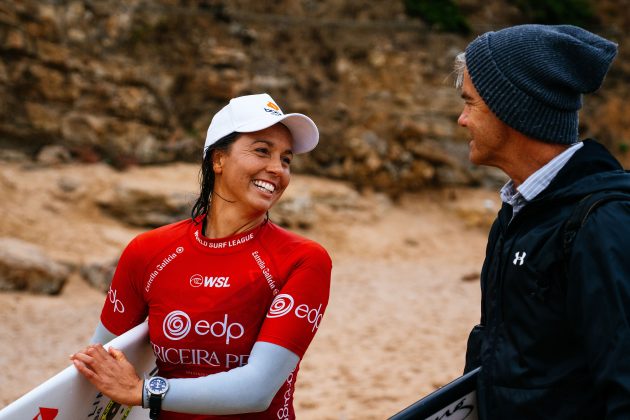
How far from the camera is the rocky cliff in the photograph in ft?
42.6

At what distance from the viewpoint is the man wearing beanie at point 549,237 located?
→ 55.3 inches

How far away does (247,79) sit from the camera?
15055mm

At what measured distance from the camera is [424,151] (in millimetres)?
15391

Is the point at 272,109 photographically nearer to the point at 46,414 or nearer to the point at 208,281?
the point at 208,281

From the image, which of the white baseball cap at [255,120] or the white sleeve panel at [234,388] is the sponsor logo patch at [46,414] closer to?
the white sleeve panel at [234,388]

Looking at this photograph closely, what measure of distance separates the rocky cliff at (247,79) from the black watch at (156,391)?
460 inches

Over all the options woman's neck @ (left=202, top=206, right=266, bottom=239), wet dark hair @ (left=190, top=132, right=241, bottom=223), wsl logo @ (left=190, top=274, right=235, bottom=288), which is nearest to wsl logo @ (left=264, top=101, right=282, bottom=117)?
wet dark hair @ (left=190, top=132, right=241, bottom=223)

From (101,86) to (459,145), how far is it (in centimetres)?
799

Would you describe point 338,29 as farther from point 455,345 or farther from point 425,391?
point 425,391

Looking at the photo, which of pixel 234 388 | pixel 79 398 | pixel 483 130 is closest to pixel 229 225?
pixel 234 388

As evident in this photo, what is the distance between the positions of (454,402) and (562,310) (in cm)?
47

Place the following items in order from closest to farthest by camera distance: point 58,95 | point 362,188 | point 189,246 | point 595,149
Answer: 1. point 595,149
2. point 189,246
3. point 58,95
4. point 362,188

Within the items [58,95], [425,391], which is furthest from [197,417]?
[58,95]

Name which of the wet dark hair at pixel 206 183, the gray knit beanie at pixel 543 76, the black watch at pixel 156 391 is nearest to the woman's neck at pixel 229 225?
the wet dark hair at pixel 206 183
